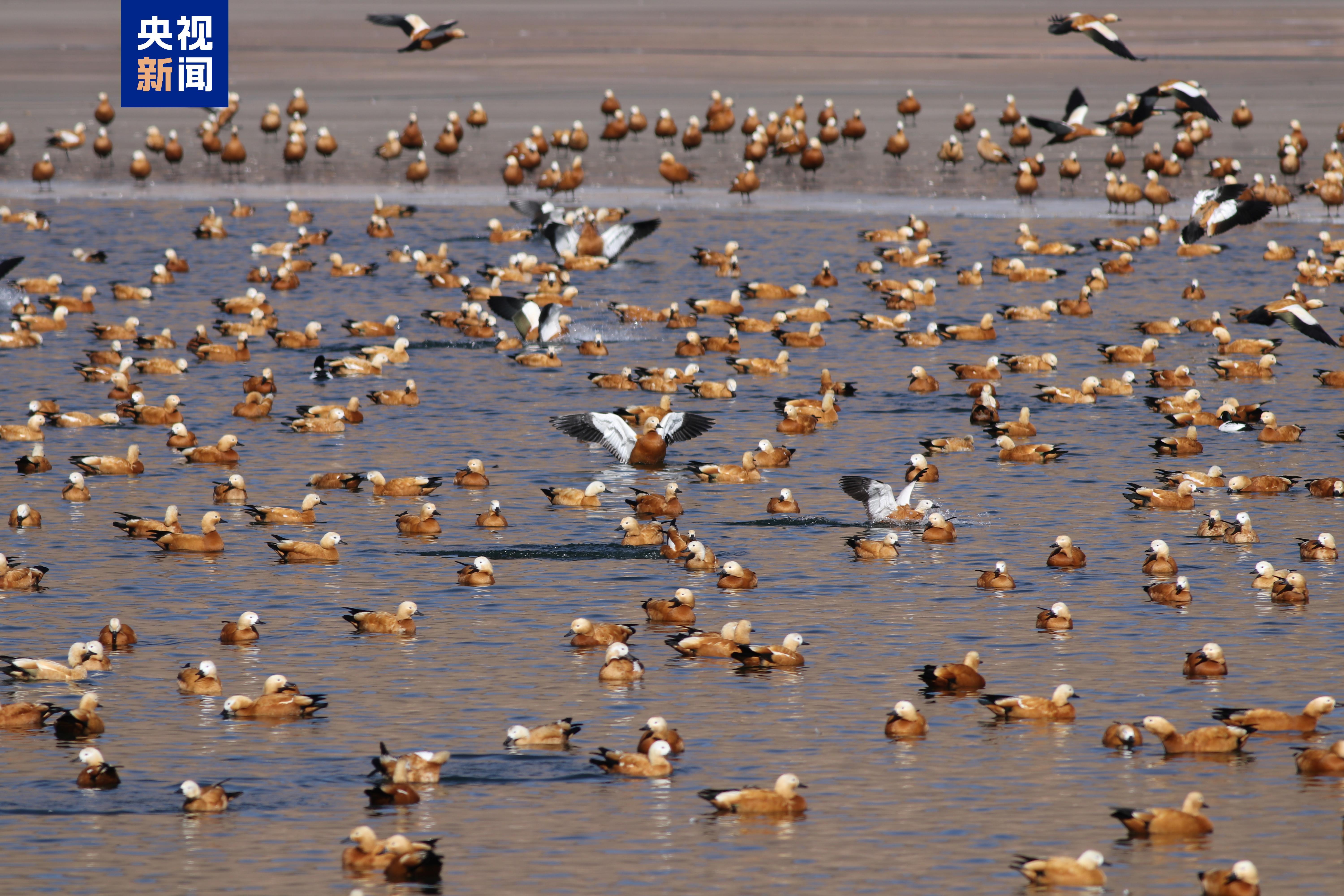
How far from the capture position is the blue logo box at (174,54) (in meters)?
65.9

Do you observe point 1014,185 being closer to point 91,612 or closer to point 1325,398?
point 1325,398

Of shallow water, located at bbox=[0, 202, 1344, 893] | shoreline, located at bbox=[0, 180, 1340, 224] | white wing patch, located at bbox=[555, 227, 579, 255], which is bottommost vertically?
shallow water, located at bbox=[0, 202, 1344, 893]

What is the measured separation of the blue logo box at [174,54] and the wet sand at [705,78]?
1.12 metres

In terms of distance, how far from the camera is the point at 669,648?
22.4m

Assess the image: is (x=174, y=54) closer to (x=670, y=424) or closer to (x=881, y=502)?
(x=670, y=424)

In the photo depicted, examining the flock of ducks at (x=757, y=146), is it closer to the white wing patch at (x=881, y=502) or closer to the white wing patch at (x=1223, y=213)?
the white wing patch at (x=1223, y=213)

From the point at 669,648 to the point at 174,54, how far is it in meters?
52.6

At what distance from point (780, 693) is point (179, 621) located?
703 cm

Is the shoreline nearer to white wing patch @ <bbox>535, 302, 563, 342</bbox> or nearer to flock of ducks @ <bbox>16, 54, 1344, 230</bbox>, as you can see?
flock of ducks @ <bbox>16, 54, 1344, 230</bbox>

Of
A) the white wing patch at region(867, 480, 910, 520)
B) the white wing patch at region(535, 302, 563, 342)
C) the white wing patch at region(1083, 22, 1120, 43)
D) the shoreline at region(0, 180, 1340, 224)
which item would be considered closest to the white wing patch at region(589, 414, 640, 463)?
the white wing patch at region(867, 480, 910, 520)

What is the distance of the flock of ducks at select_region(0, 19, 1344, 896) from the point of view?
18766 millimetres

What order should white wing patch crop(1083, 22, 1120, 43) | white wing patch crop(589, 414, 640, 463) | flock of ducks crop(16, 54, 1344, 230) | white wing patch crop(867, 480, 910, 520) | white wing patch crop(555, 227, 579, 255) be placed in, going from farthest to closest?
flock of ducks crop(16, 54, 1344, 230)
white wing patch crop(555, 227, 579, 255)
white wing patch crop(1083, 22, 1120, 43)
white wing patch crop(589, 414, 640, 463)
white wing patch crop(867, 480, 910, 520)

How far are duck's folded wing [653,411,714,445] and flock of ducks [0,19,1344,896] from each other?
51 mm

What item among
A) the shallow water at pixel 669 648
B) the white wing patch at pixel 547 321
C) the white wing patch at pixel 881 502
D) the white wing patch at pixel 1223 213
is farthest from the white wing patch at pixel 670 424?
the white wing patch at pixel 1223 213
